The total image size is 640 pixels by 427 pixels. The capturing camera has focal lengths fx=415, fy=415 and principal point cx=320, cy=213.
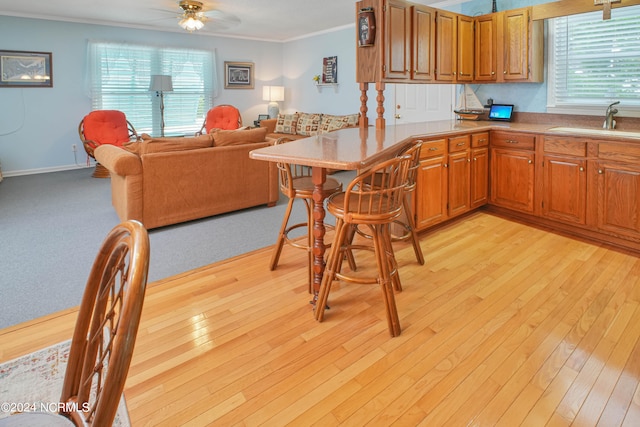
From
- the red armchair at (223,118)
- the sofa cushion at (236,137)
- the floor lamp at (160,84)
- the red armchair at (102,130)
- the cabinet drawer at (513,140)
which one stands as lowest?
the cabinet drawer at (513,140)

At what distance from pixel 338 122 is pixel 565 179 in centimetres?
394

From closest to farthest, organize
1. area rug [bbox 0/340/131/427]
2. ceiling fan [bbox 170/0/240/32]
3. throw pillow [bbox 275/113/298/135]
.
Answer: area rug [bbox 0/340/131/427], ceiling fan [bbox 170/0/240/32], throw pillow [bbox 275/113/298/135]

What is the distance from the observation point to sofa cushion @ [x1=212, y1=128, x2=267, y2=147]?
4086mm

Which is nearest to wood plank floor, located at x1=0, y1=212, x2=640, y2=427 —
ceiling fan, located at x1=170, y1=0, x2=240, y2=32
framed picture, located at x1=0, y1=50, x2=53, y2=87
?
ceiling fan, located at x1=170, y1=0, x2=240, y2=32

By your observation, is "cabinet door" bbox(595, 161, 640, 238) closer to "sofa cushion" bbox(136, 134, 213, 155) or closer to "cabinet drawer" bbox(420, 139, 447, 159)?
"cabinet drawer" bbox(420, 139, 447, 159)

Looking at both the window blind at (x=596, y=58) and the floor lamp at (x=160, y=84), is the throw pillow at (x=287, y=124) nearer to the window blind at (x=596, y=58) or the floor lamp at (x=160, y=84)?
the floor lamp at (x=160, y=84)

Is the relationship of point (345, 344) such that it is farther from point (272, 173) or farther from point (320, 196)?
point (272, 173)

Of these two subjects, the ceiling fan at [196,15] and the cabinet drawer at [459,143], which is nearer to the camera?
the cabinet drawer at [459,143]

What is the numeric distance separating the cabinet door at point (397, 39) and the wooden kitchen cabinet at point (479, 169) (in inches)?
35.5

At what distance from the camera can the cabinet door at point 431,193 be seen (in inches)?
130

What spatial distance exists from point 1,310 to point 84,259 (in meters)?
0.78

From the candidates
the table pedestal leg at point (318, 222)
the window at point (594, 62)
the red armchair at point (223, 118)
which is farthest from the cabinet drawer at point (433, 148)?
the red armchair at point (223, 118)

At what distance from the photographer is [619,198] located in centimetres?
310

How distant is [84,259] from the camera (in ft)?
10.2
